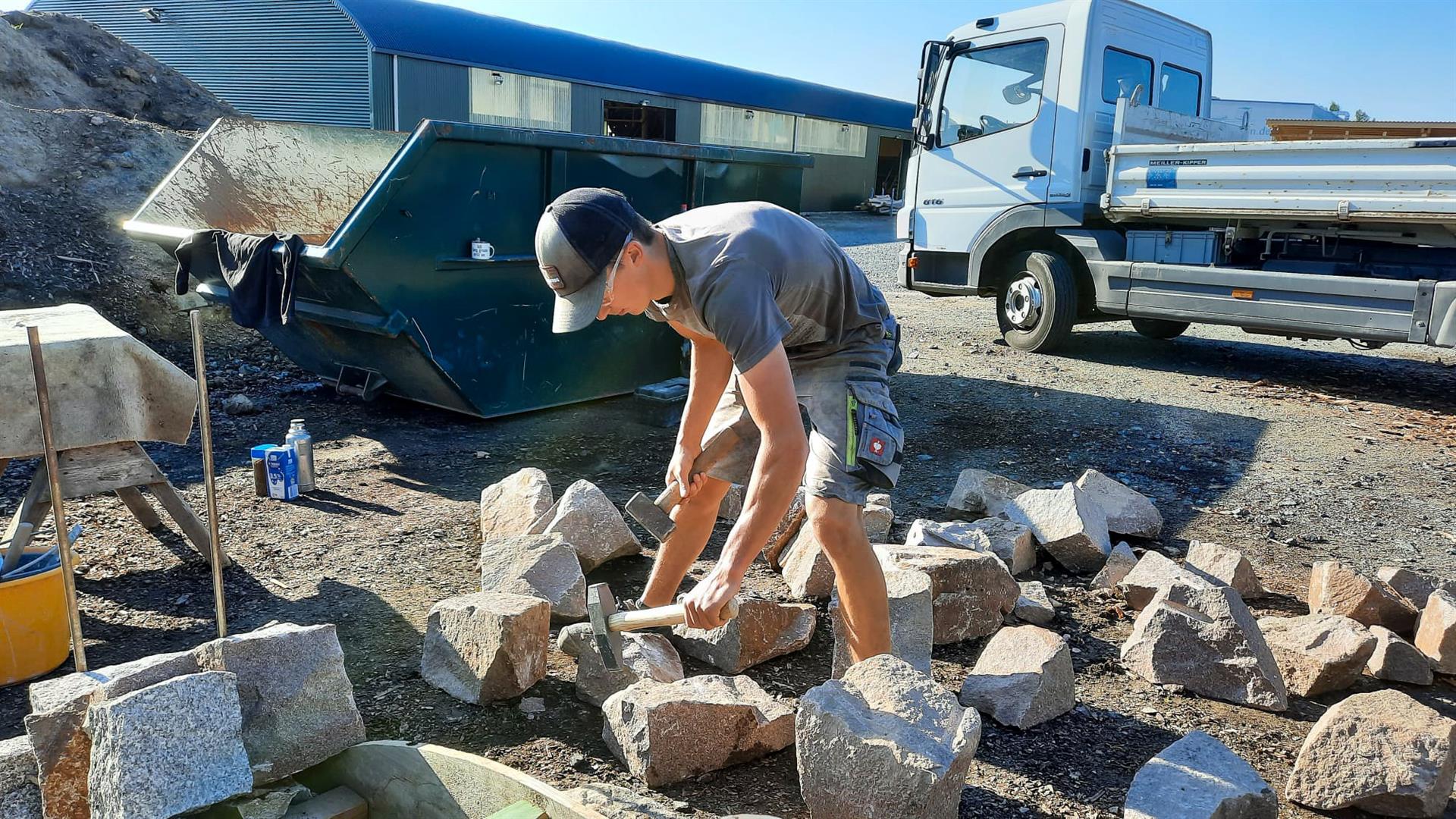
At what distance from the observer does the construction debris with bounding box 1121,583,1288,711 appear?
2.83m

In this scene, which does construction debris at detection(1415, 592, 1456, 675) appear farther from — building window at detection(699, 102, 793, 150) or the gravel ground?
building window at detection(699, 102, 793, 150)

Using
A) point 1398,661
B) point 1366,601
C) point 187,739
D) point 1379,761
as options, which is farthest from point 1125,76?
point 187,739

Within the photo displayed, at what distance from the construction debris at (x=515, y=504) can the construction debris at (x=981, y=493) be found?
1.84m

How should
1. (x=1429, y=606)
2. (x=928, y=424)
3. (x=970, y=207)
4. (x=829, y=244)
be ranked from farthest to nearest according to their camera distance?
(x=970, y=207) → (x=928, y=424) → (x=1429, y=606) → (x=829, y=244)

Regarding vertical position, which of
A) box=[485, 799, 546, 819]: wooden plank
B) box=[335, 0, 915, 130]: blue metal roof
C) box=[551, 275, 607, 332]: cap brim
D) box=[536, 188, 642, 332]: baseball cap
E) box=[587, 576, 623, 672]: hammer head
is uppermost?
box=[335, 0, 915, 130]: blue metal roof

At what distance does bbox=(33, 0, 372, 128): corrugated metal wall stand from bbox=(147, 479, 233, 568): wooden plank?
13.4 metres

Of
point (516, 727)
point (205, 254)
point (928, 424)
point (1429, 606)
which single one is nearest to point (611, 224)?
point (516, 727)

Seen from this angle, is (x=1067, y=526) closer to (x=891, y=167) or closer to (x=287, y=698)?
(x=287, y=698)

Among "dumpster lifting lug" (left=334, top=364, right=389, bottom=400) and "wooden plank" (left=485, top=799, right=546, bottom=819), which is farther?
"dumpster lifting lug" (left=334, top=364, right=389, bottom=400)

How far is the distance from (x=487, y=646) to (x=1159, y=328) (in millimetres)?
8513

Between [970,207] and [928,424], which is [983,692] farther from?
[970,207]

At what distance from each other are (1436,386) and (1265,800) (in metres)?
6.96

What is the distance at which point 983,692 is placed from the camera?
108 inches

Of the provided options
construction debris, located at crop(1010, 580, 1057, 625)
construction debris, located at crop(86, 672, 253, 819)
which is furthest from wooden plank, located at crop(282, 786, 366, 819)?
construction debris, located at crop(1010, 580, 1057, 625)
